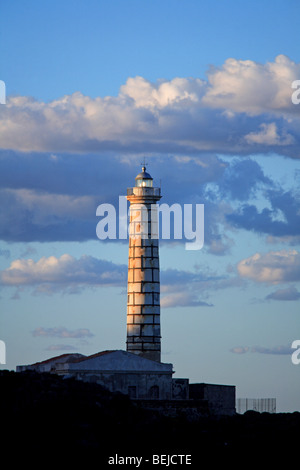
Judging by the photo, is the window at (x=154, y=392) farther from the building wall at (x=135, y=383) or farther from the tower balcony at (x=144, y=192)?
the tower balcony at (x=144, y=192)

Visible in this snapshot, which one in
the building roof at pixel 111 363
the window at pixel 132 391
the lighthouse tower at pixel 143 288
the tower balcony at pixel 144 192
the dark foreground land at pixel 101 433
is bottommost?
the dark foreground land at pixel 101 433

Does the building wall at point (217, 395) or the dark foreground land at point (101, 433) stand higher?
the building wall at point (217, 395)

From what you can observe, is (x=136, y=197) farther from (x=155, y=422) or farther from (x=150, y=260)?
(x=155, y=422)

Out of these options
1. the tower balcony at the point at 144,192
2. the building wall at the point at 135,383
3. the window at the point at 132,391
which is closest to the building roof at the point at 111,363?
the building wall at the point at 135,383

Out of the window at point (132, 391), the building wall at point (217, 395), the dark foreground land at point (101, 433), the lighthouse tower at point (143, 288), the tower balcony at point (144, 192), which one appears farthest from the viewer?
the tower balcony at point (144, 192)

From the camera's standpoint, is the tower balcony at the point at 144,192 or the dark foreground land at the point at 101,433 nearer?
the dark foreground land at the point at 101,433

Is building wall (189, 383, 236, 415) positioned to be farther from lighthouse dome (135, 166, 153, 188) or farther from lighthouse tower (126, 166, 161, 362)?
lighthouse dome (135, 166, 153, 188)

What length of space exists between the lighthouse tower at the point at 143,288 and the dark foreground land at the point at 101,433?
7.47 meters

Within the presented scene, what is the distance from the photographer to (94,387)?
232ft

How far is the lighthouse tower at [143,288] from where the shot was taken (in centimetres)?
7831

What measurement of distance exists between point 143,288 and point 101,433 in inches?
551

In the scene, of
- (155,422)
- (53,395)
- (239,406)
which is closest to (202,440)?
(155,422)

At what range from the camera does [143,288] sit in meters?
78.3
